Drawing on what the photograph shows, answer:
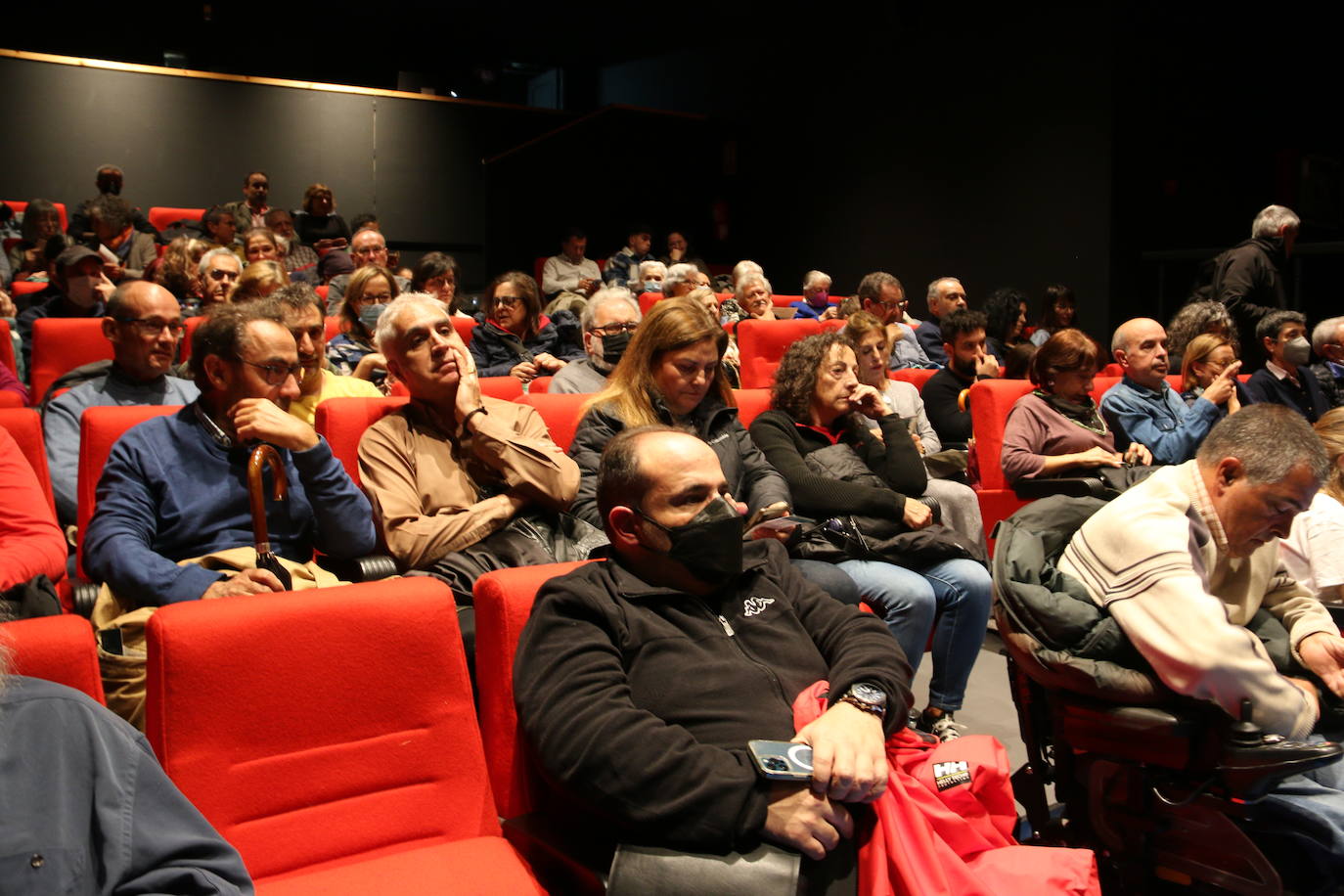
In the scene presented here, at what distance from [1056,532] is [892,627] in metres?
0.59

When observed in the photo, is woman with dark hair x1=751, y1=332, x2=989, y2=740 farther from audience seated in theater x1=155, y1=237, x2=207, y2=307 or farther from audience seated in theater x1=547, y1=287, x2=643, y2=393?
audience seated in theater x1=155, y1=237, x2=207, y2=307

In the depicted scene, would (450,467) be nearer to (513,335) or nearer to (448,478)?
(448,478)

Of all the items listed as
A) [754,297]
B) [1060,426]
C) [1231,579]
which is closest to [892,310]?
[754,297]

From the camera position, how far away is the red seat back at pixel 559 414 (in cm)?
299

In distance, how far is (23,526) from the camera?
2123 mm

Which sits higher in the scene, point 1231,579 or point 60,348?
point 60,348

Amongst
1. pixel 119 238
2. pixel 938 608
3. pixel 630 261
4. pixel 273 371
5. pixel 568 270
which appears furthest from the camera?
pixel 630 261

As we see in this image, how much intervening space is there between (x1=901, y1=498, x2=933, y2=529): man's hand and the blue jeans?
120mm

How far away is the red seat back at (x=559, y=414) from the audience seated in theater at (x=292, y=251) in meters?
4.33

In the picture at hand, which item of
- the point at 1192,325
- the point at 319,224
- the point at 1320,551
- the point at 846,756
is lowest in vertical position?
the point at 846,756

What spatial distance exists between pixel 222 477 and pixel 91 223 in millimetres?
5762

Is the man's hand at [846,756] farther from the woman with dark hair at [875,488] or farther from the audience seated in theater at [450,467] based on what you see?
the woman with dark hair at [875,488]

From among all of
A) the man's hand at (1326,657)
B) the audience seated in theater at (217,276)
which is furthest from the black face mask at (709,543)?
the audience seated in theater at (217,276)

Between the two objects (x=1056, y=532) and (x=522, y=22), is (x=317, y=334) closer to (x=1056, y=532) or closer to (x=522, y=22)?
(x=1056, y=532)
